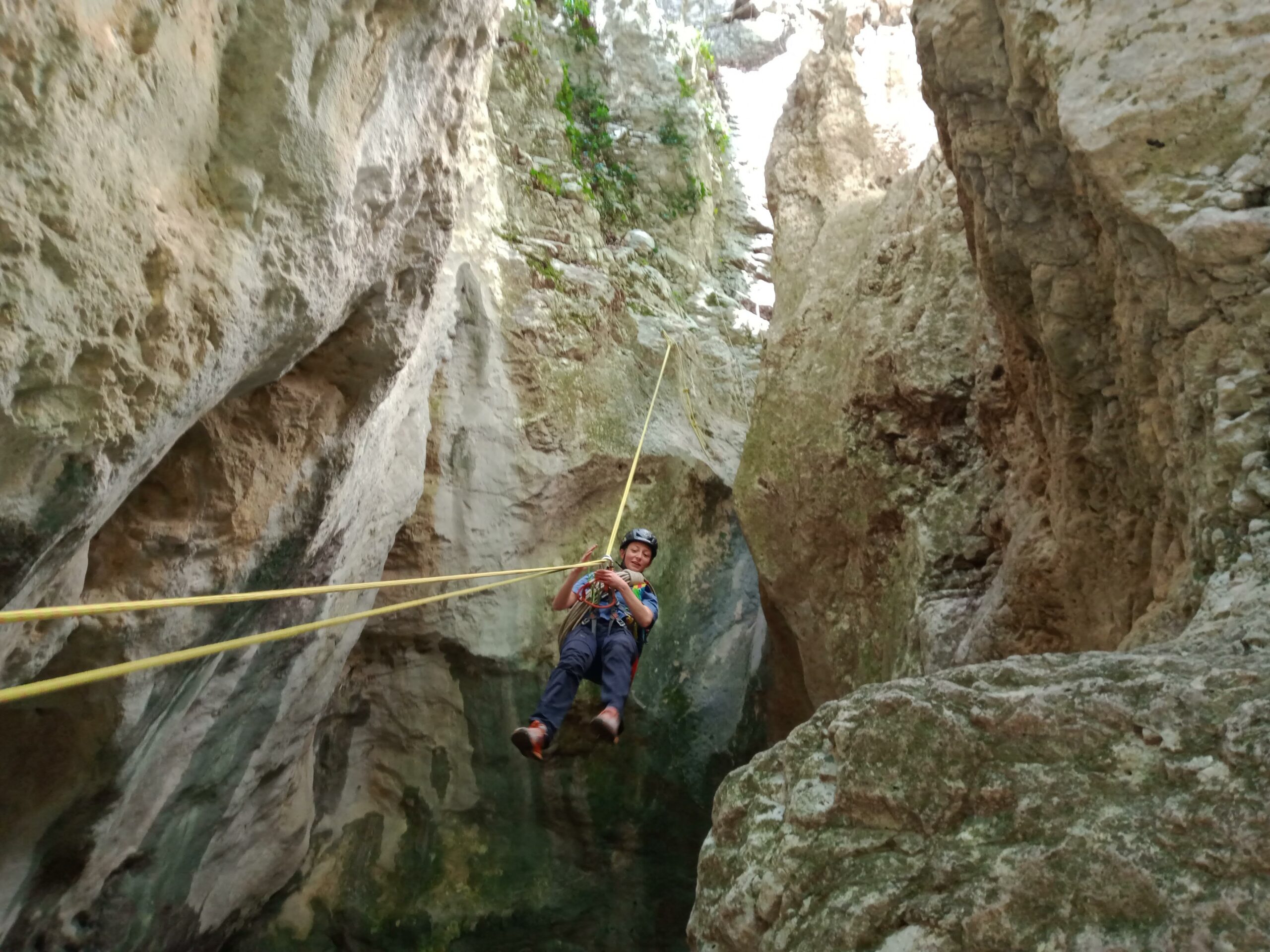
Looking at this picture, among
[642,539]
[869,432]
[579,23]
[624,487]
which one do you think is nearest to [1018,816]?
[869,432]

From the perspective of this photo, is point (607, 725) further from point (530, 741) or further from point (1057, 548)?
point (1057, 548)

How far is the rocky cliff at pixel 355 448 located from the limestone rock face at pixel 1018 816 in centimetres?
213

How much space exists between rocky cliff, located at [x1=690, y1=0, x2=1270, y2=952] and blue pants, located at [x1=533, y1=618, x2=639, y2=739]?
1.30 meters

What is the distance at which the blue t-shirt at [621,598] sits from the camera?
17.2ft

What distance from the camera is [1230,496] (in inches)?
94.3

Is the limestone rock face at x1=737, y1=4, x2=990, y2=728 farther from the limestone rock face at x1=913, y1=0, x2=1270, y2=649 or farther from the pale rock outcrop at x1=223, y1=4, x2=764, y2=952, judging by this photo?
the pale rock outcrop at x1=223, y1=4, x2=764, y2=952

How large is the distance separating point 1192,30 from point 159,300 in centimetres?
306

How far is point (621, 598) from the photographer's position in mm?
5281

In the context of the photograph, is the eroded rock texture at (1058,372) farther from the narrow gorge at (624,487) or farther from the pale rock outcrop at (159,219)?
the pale rock outcrop at (159,219)

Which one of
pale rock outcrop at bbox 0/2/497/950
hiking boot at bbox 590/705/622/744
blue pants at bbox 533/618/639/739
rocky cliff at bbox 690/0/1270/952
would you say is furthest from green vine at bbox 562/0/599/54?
hiking boot at bbox 590/705/622/744

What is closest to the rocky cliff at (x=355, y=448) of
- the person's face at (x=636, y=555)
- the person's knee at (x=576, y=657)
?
the person's knee at (x=576, y=657)

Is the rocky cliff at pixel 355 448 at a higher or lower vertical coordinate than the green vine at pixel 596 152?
lower

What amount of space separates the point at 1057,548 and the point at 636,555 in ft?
8.84

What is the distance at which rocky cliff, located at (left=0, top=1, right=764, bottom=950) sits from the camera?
8.65 feet
